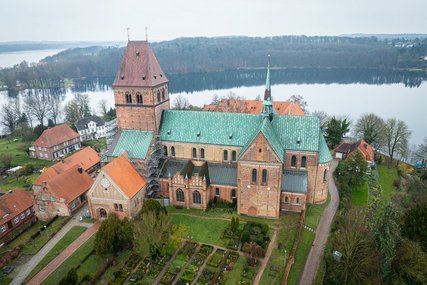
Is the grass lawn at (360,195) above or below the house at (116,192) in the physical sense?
below

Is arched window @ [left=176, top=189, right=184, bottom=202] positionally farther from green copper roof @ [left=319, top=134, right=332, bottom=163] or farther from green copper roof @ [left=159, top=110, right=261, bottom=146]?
green copper roof @ [left=319, top=134, right=332, bottom=163]

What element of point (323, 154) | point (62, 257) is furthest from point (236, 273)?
point (323, 154)

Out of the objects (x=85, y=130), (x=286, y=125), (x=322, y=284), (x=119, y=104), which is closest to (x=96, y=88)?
(x=85, y=130)

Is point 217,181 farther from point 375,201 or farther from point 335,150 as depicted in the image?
point 335,150

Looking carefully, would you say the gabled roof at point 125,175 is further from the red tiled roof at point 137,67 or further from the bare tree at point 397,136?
the bare tree at point 397,136

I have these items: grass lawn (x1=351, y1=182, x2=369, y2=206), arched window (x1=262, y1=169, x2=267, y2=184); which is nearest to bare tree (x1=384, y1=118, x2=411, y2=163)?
grass lawn (x1=351, y1=182, x2=369, y2=206)

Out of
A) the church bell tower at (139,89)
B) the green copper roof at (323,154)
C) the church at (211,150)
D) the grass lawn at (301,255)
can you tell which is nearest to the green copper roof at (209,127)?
the church at (211,150)
